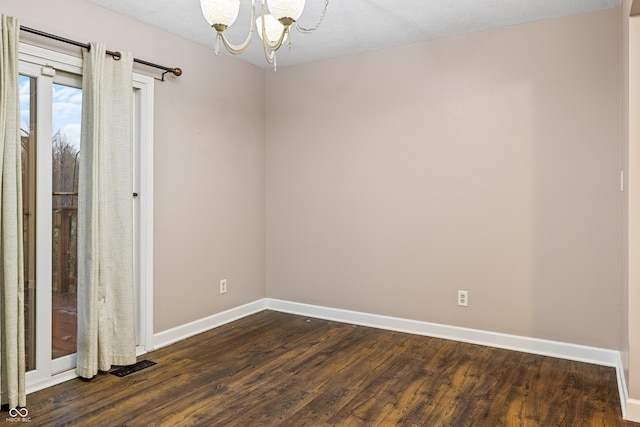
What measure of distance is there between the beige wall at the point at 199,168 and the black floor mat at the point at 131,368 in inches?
14.8

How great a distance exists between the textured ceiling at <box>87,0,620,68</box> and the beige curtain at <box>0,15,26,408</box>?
2.68 feet

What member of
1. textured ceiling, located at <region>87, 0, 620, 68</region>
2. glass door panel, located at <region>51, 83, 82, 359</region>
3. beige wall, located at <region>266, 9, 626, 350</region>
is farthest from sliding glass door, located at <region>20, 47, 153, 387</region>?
beige wall, located at <region>266, 9, 626, 350</region>

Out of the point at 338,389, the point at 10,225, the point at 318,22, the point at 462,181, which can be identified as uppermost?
the point at 318,22

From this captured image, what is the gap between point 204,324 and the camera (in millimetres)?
3945

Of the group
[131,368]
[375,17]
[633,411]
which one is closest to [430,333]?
[633,411]

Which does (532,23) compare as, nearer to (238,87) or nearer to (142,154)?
(238,87)

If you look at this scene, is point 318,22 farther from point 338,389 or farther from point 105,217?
point 338,389

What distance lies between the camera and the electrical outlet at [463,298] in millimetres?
3672

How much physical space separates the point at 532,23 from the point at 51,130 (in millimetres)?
3376

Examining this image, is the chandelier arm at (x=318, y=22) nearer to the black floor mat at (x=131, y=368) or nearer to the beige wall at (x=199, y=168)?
the beige wall at (x=199, y=168)

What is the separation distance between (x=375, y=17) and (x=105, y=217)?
2.31 meters

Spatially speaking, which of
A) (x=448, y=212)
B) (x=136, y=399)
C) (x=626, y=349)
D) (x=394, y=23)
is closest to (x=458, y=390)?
(x=626, y=349)

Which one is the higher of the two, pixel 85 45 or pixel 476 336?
pixel 85 45

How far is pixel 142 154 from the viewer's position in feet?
11.1
